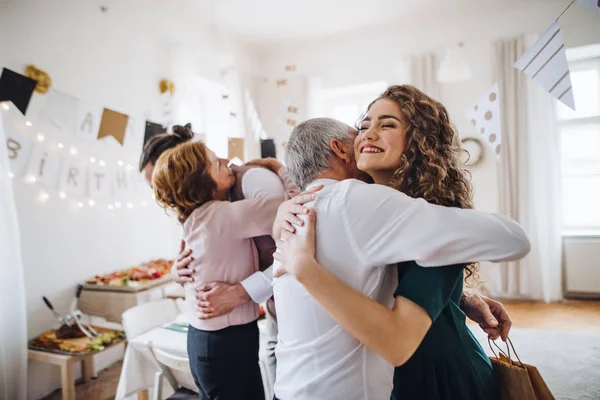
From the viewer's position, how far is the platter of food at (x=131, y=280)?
2840 millimetres

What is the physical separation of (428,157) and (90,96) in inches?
125

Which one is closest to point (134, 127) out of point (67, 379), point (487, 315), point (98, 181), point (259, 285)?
point (98, 181)

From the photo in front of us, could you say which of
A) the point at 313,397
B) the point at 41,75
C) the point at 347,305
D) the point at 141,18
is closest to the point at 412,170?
the point at 347,305

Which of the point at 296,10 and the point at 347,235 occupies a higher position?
the point at 296,10

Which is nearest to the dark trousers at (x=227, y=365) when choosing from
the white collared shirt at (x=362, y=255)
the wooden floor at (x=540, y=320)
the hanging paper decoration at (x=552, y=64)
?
the white collared shirt at (x=362, y=255)

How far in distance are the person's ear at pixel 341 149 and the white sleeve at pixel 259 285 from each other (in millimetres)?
548

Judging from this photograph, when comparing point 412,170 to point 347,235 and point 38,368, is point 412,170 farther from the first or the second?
point 38,368

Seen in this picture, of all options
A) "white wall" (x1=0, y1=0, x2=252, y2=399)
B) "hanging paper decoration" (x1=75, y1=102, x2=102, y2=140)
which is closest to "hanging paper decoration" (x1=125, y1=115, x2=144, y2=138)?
"white wall" (x1=0, y1=0, x2=252, y2=399)

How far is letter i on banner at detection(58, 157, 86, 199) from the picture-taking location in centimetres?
291

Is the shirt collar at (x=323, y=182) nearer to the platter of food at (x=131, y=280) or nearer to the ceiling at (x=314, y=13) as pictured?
the platter of food at (x=131, y=280)

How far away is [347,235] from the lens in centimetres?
73

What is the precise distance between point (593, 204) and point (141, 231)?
529cm

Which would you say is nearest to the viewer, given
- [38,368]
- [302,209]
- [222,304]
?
[302,209]

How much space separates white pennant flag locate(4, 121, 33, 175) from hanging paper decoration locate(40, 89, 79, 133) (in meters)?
0.22
